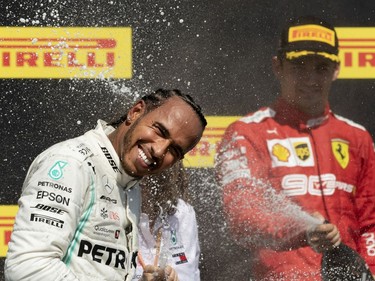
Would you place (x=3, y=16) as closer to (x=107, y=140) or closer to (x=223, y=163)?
(x=223, y=163)

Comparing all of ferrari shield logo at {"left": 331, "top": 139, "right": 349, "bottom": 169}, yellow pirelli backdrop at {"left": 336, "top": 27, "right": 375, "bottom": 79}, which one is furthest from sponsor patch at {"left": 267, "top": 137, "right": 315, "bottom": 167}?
yellow pirelli backdrop at {"left": 336, "top": 27, "right": 375, "bottom": 79}

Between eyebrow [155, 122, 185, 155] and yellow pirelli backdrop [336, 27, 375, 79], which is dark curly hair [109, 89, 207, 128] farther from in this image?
yellow pirelli backdrop [336, 27, 375, 79]

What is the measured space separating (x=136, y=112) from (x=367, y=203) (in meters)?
1.80

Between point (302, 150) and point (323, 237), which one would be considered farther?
point (302, 150)

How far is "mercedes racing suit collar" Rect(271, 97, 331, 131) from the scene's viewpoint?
424cm

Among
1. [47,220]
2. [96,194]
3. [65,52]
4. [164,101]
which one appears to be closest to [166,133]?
[164,101]

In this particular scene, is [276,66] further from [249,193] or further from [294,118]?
[249,193]

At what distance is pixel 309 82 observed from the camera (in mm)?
4273

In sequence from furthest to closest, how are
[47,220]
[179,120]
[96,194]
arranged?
1. [179,120]
2. [96,194]
3. [47,220]

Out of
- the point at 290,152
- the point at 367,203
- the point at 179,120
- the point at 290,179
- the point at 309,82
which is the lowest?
the point at 367,203

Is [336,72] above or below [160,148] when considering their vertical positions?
above

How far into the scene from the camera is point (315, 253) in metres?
3.91

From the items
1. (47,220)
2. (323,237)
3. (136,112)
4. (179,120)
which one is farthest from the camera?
(323,237)

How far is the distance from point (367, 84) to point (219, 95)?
0.72 metres
